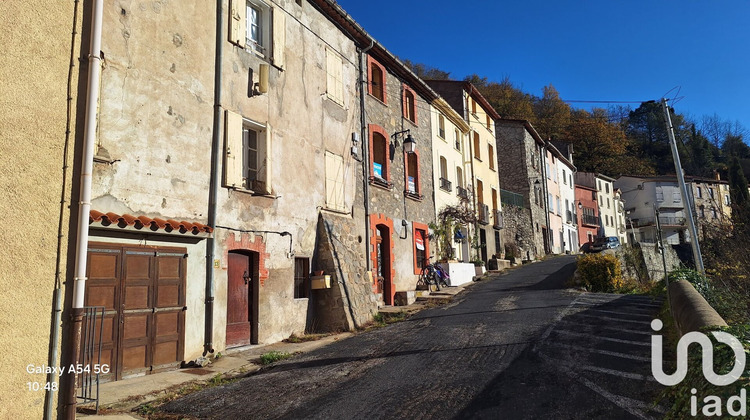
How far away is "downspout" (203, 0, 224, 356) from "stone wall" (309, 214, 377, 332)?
3.08 m

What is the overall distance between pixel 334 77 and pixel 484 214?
42.8 ft

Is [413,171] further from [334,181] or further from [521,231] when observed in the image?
[521,231]

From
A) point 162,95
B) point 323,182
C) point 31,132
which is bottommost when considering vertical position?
point 31,132

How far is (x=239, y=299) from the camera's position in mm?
9406

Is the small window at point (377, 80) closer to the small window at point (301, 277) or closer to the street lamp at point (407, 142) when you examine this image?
the street lamp at point (407, 142)

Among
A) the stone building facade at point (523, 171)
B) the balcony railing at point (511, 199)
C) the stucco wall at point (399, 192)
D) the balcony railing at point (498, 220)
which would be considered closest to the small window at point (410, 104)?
the stucco wall at point (399, 192)

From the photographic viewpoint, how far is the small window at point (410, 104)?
17.3 metres

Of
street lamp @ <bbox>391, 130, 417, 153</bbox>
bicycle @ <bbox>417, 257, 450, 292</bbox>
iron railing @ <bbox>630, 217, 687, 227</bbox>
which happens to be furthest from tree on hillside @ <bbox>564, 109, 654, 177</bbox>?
street lamp @ <bbox>391, 130, 417, 153</bbox>

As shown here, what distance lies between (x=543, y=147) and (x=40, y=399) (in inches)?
1397

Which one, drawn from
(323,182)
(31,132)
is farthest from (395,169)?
(31,132)

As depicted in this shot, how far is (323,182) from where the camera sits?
1212cm

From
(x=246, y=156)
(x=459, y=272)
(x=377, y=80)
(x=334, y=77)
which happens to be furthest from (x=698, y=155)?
(x=246, y=156)

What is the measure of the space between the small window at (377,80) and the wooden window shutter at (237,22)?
5.86 meters

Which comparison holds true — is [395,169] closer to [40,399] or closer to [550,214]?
[40,399]
